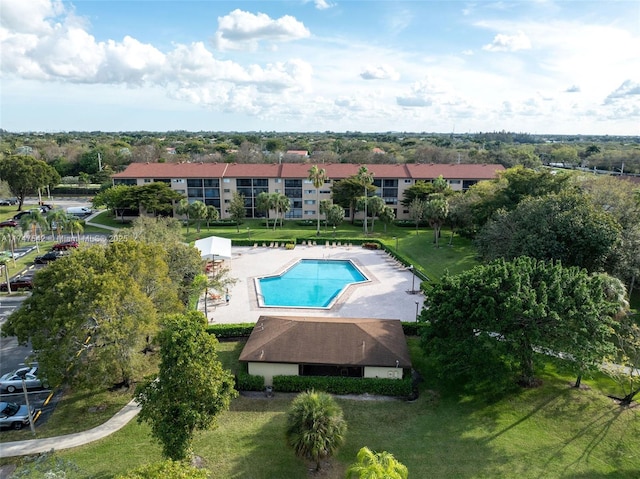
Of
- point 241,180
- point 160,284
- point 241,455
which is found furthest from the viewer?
point 241,180

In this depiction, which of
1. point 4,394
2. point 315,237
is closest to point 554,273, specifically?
point 4,394

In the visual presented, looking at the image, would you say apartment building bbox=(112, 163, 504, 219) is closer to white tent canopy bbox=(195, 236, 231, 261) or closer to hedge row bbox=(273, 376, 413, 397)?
white tent canopy bbox=(195, 236, 231, 261)

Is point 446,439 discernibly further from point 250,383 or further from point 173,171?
point 173,171

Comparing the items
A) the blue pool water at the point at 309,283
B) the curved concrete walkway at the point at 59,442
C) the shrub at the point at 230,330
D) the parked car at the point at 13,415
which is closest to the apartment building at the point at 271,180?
the blue pool water at the point at 309,283

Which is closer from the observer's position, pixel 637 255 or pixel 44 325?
pixel 44 325

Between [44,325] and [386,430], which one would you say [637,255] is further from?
[44,325]
